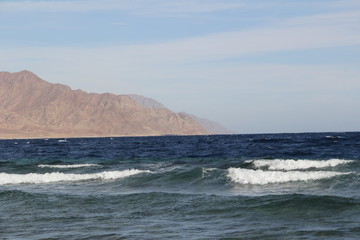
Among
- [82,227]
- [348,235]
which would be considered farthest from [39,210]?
[348,235]

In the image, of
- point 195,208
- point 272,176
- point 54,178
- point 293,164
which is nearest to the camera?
point 195,208

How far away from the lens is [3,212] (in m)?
18.6

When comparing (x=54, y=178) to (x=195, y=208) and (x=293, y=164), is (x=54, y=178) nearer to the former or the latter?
(x=293, y=164)

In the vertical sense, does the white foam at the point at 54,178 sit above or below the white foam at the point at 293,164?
above

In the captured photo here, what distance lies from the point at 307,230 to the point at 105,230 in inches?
227

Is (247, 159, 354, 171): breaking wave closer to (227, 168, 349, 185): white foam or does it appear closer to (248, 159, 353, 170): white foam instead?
(248, 159, 353, 170): white foam

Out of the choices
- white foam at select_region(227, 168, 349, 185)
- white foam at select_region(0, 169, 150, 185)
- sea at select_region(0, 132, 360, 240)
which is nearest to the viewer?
sea at select_region(0, 132, 360, 240)

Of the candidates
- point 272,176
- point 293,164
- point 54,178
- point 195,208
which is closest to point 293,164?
point 293,164

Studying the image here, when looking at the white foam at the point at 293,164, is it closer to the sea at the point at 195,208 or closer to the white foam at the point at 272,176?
the sea at the point at 195,208

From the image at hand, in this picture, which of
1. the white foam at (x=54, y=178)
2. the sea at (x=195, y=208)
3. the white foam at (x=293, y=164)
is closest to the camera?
the sea at (x=195, y=208)

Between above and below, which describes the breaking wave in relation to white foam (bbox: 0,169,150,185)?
below

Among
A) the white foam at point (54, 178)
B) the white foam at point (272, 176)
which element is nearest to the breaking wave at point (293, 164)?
the white foam at point (272, 176)

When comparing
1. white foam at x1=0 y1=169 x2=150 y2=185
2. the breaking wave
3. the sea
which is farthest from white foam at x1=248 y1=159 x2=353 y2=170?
white foam at x1=0 y1=169 x2=150 y2=185

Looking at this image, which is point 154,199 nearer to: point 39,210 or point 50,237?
point 39,210
